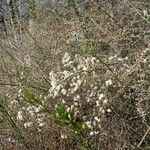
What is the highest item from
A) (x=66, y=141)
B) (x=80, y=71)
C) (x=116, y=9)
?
(x=116, y=9)

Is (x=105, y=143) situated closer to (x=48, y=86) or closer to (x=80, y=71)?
(x=80, y=71)

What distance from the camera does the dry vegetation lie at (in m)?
4.96

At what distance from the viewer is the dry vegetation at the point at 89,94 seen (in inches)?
195

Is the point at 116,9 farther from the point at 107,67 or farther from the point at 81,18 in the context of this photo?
the point at 107,67

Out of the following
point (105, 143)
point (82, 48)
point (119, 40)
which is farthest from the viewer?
point (82, 48)

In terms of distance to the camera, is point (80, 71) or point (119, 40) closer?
point (80, 71)

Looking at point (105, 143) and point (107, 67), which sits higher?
point (107, 67)

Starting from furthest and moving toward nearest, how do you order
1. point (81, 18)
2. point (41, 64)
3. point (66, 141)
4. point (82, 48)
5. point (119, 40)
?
point (81, 18) < point (41, 64) < point (82, 48) < point (119, 40) < point (66, 141)

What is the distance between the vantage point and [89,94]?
17.4ft

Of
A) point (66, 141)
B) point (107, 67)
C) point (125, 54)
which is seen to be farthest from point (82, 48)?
point (66, 141)

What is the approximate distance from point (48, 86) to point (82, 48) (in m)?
0.73

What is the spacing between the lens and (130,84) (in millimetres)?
5180

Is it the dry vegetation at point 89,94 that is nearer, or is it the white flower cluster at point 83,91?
the dry vegetation at point 89,94

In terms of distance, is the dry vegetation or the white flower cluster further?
the white flower cluster
